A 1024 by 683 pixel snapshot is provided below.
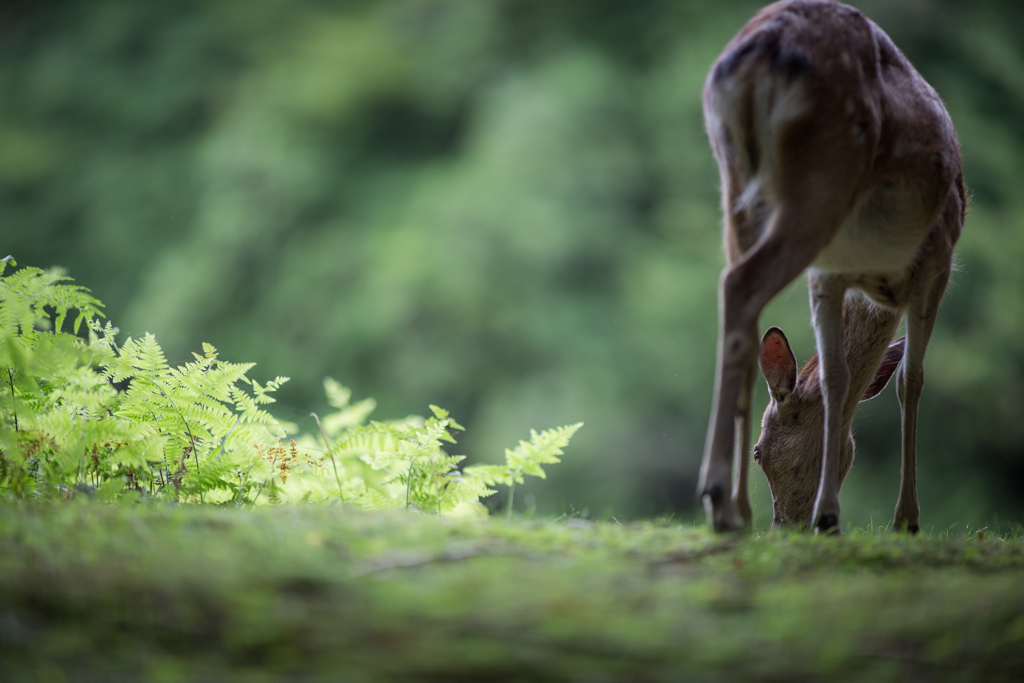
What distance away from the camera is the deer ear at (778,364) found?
14.7 feet

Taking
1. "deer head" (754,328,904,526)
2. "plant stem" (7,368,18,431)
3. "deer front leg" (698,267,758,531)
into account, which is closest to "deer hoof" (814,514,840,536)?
"deer front leg" (698,267,758,531)

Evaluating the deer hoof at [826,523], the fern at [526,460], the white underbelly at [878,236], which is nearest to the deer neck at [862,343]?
the white underbelly at [878,236]

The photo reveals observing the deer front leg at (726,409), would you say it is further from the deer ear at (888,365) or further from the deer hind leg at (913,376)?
the deer ear at (888,365)

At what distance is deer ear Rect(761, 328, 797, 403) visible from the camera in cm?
448

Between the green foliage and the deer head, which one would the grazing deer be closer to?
the deer head

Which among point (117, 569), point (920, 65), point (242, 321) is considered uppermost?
point (920, 65)

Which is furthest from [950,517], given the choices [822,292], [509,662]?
[509,662]

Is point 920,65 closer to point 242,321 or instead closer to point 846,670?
point 242,321

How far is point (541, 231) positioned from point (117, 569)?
9.41 m

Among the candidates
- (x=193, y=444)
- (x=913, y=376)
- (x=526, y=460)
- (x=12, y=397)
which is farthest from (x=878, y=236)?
(x=12, y=397)

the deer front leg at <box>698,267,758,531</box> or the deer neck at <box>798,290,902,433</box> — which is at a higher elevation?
the deer neck at <box>798,290,902,433</box>

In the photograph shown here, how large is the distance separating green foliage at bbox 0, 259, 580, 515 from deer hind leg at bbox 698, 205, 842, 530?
3.87 ft

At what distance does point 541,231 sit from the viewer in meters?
10.8

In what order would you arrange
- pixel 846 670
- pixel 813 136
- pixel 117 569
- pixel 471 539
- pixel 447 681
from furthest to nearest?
pixel 813 136
pixel 471 539
pixel 117 569
pixel 846 670
pixel 447 681
